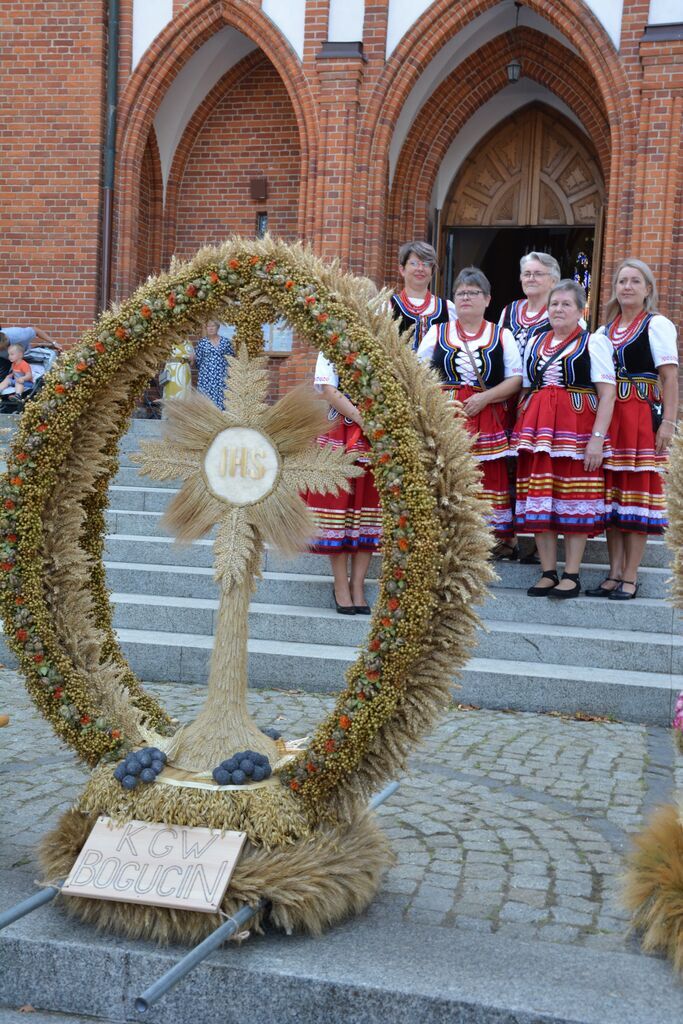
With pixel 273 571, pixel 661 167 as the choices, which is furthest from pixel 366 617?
pixel 661 167

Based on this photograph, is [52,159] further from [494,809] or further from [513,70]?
[494,809]

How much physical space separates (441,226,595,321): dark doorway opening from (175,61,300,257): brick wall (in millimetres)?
2136

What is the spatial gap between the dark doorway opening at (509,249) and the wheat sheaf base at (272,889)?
11.2 meters

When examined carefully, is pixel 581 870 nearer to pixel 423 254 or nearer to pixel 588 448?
pixel 588 448

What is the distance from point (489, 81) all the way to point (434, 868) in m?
10.9

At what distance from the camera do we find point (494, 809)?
411 cm

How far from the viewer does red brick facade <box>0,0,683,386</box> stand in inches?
423

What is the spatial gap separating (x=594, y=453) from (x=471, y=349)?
961 millimetres

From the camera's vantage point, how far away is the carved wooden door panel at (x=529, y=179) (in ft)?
42.3

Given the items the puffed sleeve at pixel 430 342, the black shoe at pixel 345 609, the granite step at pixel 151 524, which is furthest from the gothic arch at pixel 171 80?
Answer: the black shoe at pixel 345 609

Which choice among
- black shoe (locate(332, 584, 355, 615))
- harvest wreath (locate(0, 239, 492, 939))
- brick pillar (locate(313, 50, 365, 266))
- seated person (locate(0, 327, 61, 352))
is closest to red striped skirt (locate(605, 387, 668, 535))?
black shoe (locate(332, 584, 355, 615))

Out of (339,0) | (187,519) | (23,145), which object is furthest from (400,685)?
(23,145)

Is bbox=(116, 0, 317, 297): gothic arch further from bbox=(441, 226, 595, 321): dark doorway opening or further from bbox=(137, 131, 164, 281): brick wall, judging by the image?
bbox=(441, 226, 595, 321): dark doorway opening

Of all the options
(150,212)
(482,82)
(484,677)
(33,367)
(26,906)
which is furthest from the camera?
(150,212)
